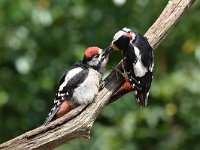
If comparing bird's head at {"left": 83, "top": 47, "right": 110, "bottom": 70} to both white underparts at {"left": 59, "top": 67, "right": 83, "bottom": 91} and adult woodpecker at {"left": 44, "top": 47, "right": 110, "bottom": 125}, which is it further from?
white underparts at {"left": 59, "top": 67, "right": 83, "bottom": 91}

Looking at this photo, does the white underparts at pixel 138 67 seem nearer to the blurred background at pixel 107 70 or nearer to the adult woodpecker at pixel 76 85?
the adult woodpecker at pixel 76 85

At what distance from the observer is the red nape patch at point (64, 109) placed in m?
4.68

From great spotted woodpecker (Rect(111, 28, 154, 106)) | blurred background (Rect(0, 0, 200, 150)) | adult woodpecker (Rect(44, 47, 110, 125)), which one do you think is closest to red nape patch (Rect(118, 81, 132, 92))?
great spotted woodpecker (Rect(111, 28, 154, 106))

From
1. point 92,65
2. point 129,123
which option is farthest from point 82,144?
point 92,65

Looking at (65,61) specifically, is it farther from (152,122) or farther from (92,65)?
(92,65)

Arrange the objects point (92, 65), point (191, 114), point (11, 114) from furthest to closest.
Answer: point (11, 114) < point (191, 114) < point (92, 65)

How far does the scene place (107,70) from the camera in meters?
6.62

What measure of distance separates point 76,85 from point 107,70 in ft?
6.16

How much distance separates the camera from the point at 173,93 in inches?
273

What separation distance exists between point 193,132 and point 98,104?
288 centimetres

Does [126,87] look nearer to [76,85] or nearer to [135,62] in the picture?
[135,62]

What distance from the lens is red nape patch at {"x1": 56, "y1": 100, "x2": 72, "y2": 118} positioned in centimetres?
468

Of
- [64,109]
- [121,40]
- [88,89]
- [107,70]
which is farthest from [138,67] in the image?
[107,70]

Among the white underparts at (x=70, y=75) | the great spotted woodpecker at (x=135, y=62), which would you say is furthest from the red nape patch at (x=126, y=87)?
the white underparts at (x=70, y=75)
